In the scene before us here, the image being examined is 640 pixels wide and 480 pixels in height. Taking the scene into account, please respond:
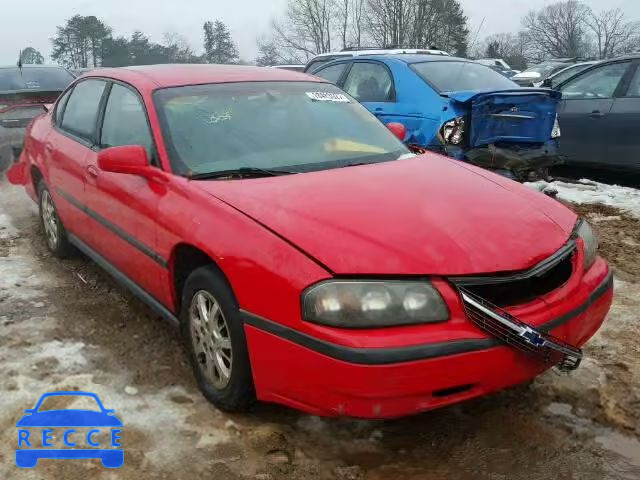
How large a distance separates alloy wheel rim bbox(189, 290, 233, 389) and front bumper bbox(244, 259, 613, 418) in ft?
0.92

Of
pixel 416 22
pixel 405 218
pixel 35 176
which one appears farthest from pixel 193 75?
pixel 416 22

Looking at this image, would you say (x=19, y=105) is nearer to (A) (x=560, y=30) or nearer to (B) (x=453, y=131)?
(B) (x=453, y=131)

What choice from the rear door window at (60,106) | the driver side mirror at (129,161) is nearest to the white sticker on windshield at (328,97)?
the driver side mirror at (129,161)

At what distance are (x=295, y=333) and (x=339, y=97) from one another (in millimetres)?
2169

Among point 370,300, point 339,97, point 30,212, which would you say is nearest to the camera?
point 370,300

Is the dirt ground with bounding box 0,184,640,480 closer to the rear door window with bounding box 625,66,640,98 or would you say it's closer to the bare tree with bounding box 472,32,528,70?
the rear door window with bounding box 625,66,640,98

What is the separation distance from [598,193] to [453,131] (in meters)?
1.95

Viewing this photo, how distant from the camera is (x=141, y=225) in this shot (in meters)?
3.29

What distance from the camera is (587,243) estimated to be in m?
2.94

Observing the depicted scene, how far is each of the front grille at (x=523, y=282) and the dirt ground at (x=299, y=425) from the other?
63 centimetres

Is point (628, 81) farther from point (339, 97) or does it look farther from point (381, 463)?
point (381, 463)

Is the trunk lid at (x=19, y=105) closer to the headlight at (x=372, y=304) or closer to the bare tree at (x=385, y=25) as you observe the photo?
the headlight at (x=372, y=304)

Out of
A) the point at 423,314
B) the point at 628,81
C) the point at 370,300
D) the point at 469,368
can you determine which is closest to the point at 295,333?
the point at 370,300

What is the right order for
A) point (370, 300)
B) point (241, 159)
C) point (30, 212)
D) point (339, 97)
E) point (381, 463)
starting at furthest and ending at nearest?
point (30, 212), point (339, 97), point (241, 159), point (381, 463), point (370, 300)
